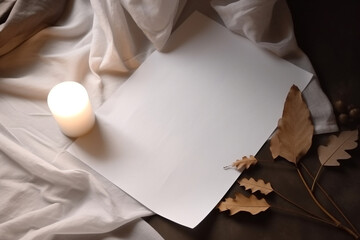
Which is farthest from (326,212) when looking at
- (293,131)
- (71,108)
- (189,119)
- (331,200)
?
(71,108)

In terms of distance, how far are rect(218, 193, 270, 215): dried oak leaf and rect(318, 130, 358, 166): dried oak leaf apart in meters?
0.11

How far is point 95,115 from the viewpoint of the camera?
74 cm

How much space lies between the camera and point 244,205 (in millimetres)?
624

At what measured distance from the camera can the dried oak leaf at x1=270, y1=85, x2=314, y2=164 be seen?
659 mm

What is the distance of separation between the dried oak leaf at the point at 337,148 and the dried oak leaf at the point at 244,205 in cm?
11

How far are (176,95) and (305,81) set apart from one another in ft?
0.70

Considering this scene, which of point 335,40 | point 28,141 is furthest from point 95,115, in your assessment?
point 335,40

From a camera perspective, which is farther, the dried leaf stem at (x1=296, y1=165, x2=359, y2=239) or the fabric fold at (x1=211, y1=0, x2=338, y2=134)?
the fabric fold at (x1=211, y1=0, x2=338, y2=134)

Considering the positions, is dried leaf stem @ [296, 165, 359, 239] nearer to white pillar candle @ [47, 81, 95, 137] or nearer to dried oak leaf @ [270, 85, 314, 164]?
dried oak leaf @ [270, 85, 314, 164]

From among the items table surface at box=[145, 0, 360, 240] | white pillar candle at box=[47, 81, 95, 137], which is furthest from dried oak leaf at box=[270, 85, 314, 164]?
white pillar candle at box=[47, 81, 95, 137]

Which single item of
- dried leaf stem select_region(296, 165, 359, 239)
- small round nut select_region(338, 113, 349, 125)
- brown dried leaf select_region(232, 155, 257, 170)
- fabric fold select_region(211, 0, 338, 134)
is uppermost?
fabric fold select_region(211, 0, 338, 134)

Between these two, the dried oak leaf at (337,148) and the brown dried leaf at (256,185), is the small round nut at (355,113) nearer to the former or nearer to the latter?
the dried oak leaf at (337,148)

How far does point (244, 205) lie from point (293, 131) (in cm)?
14

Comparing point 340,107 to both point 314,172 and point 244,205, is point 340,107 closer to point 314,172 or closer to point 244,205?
point 314,172
